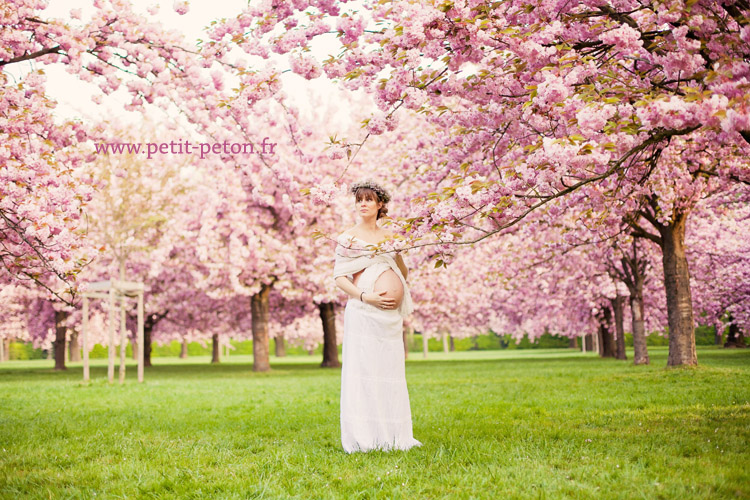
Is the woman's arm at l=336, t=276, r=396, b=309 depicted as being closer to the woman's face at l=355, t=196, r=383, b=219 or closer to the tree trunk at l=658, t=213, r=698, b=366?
the woman's face at l=355, t=196, r=383, b=219

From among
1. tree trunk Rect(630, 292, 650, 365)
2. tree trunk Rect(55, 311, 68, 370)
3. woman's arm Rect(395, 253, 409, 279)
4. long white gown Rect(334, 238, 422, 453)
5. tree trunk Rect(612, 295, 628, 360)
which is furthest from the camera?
tree trunk Rect(55, 311, 68, 370)

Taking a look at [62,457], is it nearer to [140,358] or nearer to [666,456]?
[666,456]

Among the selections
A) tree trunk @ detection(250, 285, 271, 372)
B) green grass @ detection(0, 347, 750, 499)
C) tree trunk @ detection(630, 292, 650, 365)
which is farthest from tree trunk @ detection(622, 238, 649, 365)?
tree trunk @ detection(250, 285, 271, 372)

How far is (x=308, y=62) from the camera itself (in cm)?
657

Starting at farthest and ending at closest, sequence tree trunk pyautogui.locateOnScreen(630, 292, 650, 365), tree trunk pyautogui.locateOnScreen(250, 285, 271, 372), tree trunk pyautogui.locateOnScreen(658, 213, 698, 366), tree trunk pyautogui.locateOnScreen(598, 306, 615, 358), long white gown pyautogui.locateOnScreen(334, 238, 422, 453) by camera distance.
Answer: tree trunk pyautogui.locateOnScreen(598, 306, 615, 358) → tree trunk pyautogui.locateOnScreen(250, 285, 271, 372) → tree trunk pyautogui.locateOnScreen(630, 292, 650, 365) → tree trunk pyautogui.locateOnScreen(658, 213, 698, 366) → long white gown pyautogui.locateOnScreen(334, 238, 422, 453)

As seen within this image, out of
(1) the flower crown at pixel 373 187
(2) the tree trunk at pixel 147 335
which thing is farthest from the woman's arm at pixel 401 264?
(2) the tree trunk at pixel 147 335

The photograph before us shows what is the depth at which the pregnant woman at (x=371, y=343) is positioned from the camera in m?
5.71

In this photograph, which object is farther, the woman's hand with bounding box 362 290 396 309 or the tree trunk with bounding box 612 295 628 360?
the tree trunk with bounding box 612 295 628 360

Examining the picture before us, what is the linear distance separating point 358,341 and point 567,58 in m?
2.88

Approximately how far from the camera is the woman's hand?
581cm

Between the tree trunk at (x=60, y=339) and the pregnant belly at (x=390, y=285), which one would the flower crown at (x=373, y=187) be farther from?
the tree trunk at (x=60, y=339)

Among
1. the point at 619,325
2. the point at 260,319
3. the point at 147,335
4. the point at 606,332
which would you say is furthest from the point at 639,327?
the point at 147,335

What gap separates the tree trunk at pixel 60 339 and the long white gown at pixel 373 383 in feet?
88.0

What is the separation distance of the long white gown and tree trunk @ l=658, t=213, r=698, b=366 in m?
10.7
